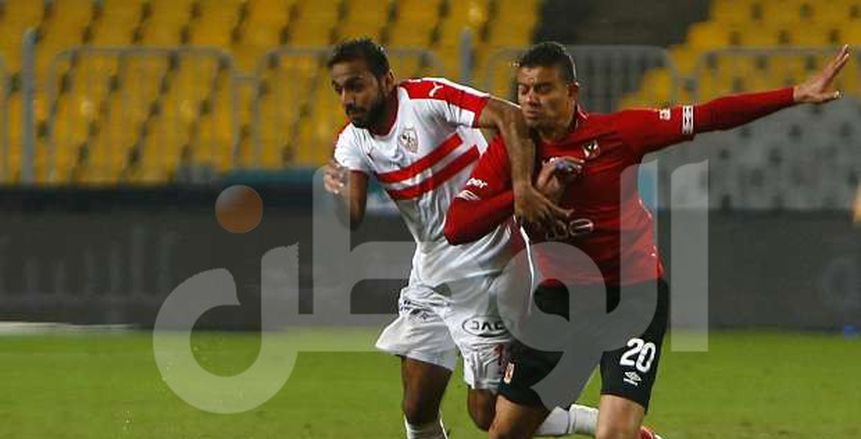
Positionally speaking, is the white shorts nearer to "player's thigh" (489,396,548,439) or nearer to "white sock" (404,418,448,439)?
"white sock" (404,418,448,439)

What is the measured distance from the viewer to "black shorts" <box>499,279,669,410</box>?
282 inches

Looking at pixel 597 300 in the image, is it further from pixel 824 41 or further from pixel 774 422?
pixel 824 41

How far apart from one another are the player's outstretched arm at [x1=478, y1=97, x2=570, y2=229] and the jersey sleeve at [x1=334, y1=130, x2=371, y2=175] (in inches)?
32.0

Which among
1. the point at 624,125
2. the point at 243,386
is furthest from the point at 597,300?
the point at 243,386

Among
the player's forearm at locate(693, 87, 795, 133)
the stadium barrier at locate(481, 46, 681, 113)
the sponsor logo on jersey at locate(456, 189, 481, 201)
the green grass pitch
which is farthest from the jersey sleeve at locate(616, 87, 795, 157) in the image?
the stadium barrier at locate(481, 46, 681, 113)

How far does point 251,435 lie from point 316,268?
16.0 feet

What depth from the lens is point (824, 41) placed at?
16844 mm

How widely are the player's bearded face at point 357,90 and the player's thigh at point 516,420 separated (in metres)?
1.34

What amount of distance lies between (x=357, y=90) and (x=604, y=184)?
1207 mm

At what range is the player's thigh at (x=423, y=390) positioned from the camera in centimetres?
829

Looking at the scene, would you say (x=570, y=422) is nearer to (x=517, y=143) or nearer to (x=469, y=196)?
(x=469, y=196)

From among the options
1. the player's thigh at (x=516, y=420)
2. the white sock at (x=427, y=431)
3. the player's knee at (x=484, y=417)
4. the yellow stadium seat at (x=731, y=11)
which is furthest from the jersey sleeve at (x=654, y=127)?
the yellow stadium seat at (x=731, y=11)

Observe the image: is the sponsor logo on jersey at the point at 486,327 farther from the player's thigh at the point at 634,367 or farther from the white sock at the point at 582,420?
the player's thigh at the point at 634,367

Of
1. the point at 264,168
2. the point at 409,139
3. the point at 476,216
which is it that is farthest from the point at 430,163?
the point at 264,168
